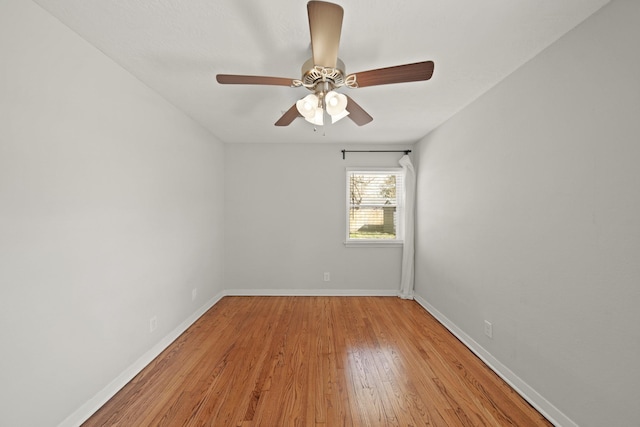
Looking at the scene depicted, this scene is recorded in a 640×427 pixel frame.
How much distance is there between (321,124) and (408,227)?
2535 millimetres

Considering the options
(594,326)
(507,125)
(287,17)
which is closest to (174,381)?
(287,17)

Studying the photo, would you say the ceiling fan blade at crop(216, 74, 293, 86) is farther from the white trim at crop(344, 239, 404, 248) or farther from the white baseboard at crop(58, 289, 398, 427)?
the white trim at crop(344, 239, 404, 248)

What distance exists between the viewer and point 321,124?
6.68 ft

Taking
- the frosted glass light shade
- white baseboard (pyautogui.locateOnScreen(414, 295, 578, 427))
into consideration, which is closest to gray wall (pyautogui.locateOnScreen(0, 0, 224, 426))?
the frosted glass light shade

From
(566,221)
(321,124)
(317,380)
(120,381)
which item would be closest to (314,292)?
(317,380)

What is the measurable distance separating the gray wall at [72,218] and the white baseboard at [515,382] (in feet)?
9.66

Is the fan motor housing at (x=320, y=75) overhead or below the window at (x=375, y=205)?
overhead

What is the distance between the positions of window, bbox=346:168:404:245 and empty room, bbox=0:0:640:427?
1.08 metres

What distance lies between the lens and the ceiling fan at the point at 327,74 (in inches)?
48.8

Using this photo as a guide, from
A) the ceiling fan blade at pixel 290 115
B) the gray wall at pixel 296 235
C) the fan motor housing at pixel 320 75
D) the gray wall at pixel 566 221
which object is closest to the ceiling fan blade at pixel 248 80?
the fan motor housing at pixel 320 75

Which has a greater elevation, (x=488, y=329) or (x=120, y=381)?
(x=488, y=329)

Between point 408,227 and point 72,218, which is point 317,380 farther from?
point 408,227

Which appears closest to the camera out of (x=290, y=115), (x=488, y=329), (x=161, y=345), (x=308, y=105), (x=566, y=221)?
(x=566, y=221)

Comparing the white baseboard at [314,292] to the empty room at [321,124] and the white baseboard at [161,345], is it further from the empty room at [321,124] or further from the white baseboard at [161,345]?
the empty room at [321,124]
